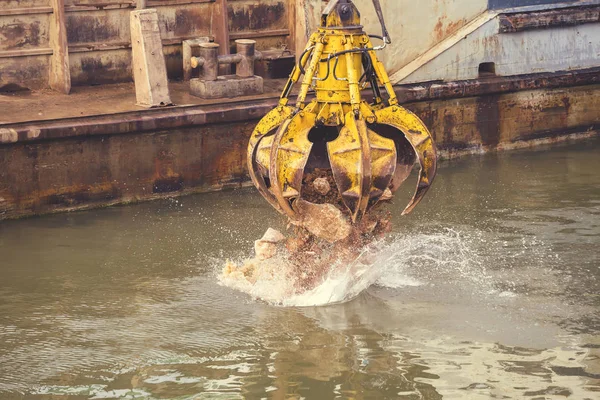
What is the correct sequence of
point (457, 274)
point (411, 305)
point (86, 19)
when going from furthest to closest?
point (86, 19) → point (457, 274) → point (411, 305)

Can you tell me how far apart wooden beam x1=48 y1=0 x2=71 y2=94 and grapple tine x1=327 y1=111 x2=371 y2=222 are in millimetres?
4139

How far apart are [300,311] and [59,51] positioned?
3918 mm

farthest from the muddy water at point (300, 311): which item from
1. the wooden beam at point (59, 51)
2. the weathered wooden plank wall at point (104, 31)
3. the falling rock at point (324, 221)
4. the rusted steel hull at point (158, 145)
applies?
the weathered wooden plank wall at point (104, 31)

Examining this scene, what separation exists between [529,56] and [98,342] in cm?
613

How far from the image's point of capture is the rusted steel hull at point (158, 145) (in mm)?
8789

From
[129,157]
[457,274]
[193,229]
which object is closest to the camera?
[457,274]

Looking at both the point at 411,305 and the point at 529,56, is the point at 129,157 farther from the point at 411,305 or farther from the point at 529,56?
the point at 529,56

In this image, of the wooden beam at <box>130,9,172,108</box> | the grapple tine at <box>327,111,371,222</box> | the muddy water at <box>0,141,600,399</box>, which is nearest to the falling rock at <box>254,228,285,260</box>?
the muddy water at <box>0,141,600,399</box>

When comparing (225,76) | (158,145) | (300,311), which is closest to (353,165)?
(300,311)

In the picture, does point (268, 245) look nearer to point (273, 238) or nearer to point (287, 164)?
point (273, 238)

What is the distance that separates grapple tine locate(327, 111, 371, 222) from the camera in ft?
20.1

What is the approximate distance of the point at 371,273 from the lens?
7.26m

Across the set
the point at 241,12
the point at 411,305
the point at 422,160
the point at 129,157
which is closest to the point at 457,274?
the point at 411,305

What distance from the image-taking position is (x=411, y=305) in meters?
6.93
